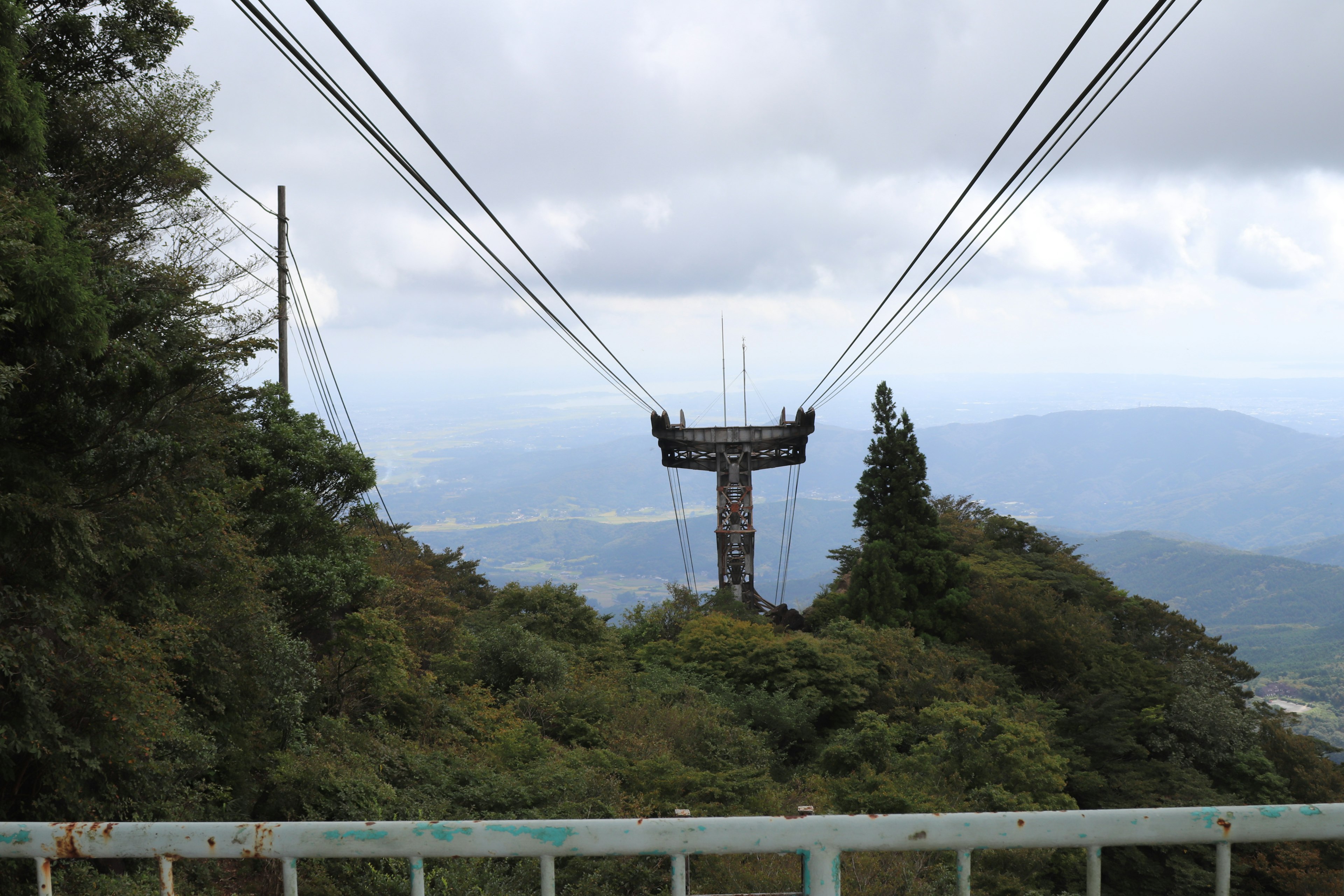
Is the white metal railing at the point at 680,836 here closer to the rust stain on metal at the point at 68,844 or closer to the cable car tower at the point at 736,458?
the rust stain on metal at the point at 68,844

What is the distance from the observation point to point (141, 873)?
799 cm

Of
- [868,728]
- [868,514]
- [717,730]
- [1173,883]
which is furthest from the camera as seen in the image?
[868,514]

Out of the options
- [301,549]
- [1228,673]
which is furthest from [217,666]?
[1228,673]

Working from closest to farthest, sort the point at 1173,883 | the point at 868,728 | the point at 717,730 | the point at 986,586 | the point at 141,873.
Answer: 1. the point at 141,873
2. the point at 1173,883
3. the point at 717,730
4. the point at 868,728
5. the point at 986,586

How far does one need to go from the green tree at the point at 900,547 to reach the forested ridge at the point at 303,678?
3543 millimetres

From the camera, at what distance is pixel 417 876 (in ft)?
7.29

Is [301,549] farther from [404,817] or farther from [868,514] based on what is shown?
[868,514]

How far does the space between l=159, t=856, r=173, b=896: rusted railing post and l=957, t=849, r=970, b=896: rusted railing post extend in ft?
7.42

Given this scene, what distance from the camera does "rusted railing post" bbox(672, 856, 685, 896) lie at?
7.11 ft

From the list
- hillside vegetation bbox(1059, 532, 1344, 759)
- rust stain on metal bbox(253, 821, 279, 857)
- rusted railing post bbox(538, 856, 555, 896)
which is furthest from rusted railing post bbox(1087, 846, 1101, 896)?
hillside vegetation bbox(1059, 532, 1344, 759)

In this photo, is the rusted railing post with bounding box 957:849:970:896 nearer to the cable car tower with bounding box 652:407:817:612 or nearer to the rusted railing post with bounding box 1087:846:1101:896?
the rusted railing post with bounding box 1087:846:1101:896

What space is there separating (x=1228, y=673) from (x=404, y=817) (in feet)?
97.7

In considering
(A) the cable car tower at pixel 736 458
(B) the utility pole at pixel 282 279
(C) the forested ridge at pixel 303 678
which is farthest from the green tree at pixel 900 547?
(B) the utility pole at pixel 282 279

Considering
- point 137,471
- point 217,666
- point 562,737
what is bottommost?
point 562,737
